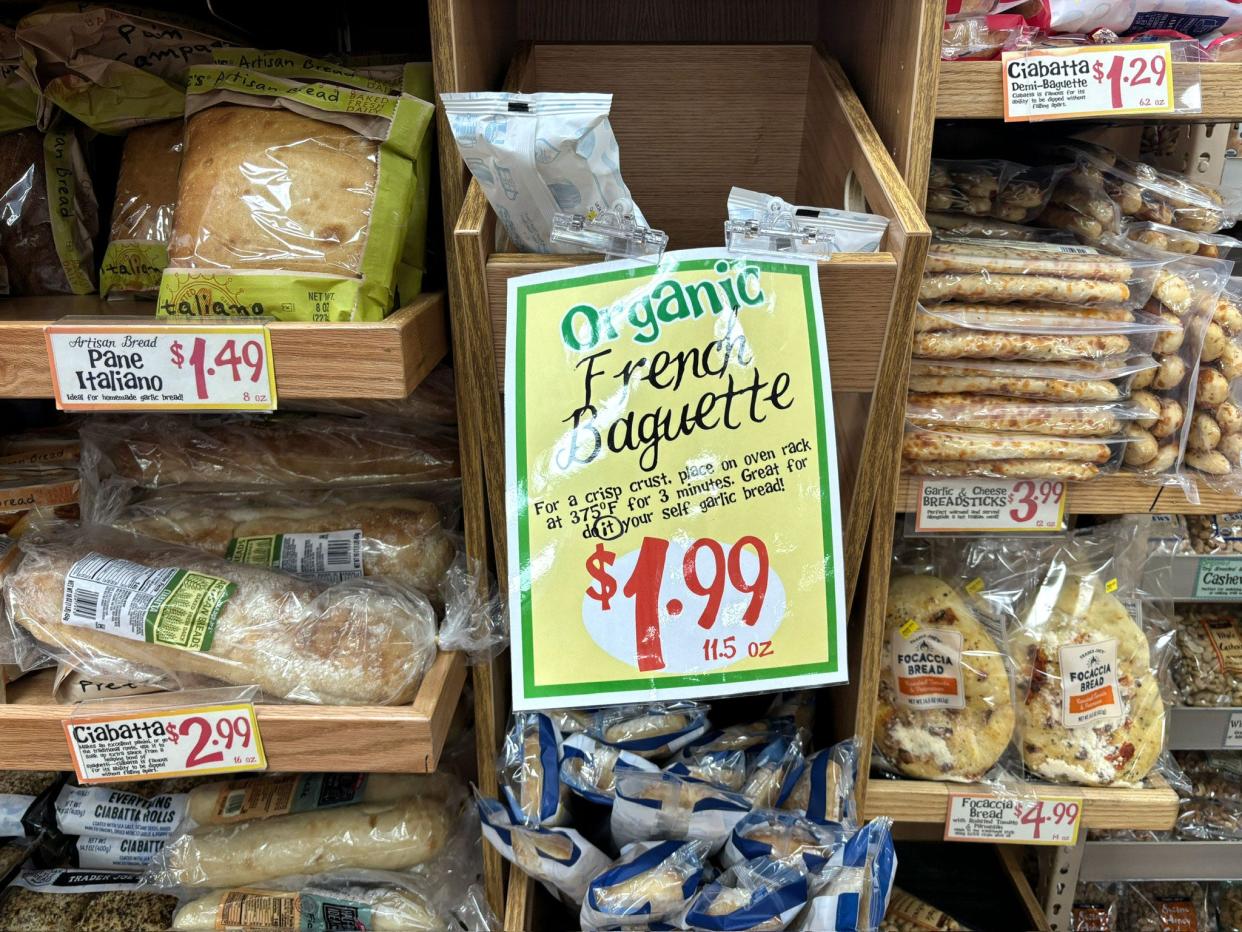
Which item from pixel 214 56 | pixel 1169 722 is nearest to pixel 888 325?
pixel 214 56

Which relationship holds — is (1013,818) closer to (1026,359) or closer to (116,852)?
(1026,359)

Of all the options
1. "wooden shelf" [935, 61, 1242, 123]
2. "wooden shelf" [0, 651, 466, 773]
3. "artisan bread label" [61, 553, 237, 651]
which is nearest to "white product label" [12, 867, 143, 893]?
"wooden shelf" [0, 651, 466, 773]

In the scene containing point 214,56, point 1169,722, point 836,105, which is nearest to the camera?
point 214,56

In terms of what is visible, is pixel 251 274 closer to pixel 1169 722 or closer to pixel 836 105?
pixel 836 105

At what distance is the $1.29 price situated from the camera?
855mm

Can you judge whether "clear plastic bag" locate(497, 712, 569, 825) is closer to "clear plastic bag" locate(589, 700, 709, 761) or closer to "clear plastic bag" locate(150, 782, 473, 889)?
"clear plastic bag" locate(589, 700, 709, 761)

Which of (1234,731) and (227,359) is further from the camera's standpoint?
(1234,731)

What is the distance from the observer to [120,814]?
1.23 metres

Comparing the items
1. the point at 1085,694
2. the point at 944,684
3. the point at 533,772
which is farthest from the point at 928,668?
the point at 533,772

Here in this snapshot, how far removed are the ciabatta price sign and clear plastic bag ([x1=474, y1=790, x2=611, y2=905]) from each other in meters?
0.20

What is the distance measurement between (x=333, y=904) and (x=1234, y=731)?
1.40 meters

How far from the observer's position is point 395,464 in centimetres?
115

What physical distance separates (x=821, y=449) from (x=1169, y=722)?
3.06 ft

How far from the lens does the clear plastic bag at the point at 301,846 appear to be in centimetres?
112
